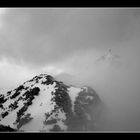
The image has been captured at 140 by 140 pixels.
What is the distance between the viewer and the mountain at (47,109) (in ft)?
183

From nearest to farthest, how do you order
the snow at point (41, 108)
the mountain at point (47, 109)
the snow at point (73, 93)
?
the snow at point (41, 108)
the mountain at point (47, 109)
the snow at point (73, 93)

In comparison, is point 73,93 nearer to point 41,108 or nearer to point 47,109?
point 47,109

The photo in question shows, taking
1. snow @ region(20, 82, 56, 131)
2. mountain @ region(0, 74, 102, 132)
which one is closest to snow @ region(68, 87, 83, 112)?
mountain @ region(0, 74, 102, 132)

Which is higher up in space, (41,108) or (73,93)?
(73,93)

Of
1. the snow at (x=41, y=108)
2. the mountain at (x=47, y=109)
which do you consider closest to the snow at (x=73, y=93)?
the mountain at (x=47, y=109)

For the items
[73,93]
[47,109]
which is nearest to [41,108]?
[47,109]

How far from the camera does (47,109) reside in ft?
197

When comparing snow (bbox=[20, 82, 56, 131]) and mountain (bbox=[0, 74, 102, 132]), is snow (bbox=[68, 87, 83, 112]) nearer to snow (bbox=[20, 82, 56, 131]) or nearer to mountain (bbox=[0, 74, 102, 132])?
mountain (bbox=[0, 74, 102, 132])

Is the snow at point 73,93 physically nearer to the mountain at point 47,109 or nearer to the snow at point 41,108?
the mountain at point 47,109

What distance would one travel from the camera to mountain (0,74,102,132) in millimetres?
55844

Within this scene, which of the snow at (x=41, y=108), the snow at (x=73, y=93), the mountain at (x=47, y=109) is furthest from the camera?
the snow at (x=73, y=93)
